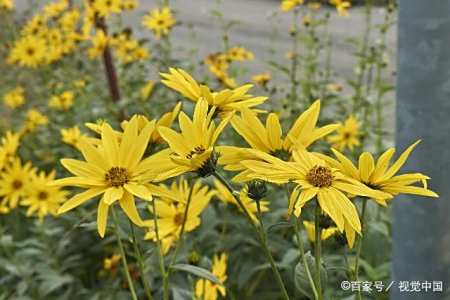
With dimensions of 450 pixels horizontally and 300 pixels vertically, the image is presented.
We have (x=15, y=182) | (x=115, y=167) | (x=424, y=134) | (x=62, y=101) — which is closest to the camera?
(x=115, y=167)

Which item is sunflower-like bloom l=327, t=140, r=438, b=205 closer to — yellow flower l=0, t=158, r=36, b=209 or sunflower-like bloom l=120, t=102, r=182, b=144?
sunflower-like bloom l=120, t=102, r=182, b=144

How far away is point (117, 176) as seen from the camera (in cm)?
79

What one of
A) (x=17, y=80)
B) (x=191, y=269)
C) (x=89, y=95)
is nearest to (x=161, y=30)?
(x=89, y=95)

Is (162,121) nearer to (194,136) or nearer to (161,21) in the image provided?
(194,136)

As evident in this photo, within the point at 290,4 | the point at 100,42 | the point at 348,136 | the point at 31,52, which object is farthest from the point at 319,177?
the point at 31,52

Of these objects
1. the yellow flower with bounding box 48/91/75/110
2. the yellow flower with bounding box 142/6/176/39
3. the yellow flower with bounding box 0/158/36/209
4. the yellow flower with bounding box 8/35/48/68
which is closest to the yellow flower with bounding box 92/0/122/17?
the yellow flower with bounding box 142/6/176/39

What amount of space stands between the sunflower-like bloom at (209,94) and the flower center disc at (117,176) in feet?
0.41

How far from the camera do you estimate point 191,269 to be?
0.86 metres

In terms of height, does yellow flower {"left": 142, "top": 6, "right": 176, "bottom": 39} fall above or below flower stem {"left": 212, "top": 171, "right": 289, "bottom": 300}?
above

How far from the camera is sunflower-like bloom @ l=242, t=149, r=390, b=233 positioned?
2.23 ft

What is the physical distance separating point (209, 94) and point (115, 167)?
0.15 m

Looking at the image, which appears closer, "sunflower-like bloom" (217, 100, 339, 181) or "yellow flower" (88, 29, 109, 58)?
"sunflower-like bloom" (217, 100, 339, 181)

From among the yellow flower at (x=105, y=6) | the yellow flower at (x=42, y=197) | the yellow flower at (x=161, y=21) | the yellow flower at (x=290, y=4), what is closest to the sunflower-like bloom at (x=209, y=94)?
the yellow flower at (x=42, y=197)

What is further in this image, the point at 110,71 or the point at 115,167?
the point at 110,71
